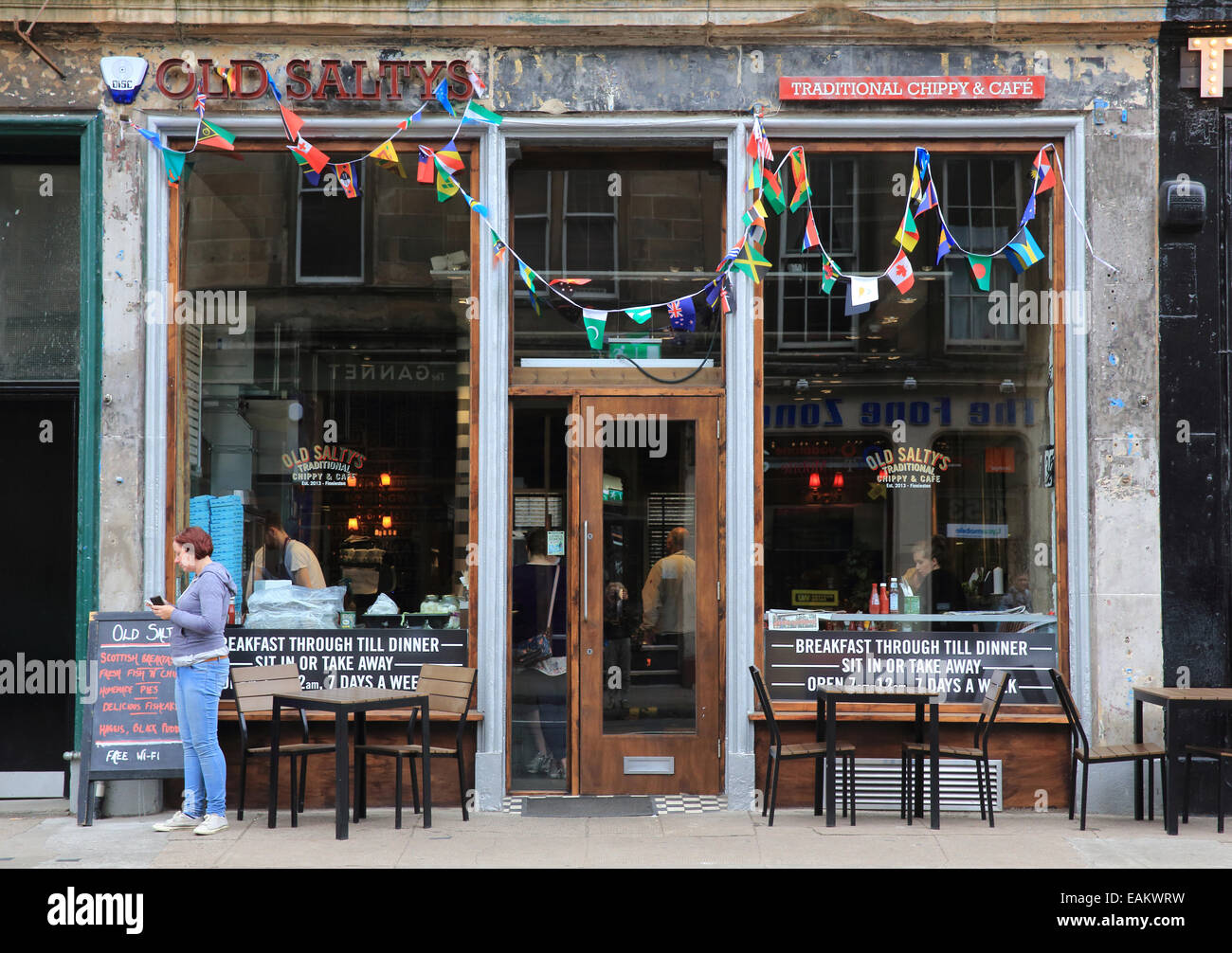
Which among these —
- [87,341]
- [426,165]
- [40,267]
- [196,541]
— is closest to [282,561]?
[196,541]

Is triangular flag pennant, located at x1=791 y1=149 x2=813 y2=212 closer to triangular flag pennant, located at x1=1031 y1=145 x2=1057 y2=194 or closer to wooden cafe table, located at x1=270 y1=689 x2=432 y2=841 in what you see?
triangular flag pennant, located at x1=1031 y1=145 x2=1057 y2=194

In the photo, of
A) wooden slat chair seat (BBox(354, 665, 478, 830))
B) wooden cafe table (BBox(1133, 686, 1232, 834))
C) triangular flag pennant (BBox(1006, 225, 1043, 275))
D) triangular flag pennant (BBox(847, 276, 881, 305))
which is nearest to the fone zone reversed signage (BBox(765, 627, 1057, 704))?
wooden cafe table (BBox(1133, 686, 1232, 834))

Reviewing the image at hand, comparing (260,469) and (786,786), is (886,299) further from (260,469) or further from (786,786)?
(260,469)

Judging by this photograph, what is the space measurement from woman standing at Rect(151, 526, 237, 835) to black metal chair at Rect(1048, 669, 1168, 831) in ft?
17.5

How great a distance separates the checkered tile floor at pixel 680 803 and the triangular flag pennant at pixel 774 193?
4144mm

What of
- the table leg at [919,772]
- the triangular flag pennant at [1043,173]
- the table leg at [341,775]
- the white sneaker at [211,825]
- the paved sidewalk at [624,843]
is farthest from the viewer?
the triangular flag pennant at [1043,173]

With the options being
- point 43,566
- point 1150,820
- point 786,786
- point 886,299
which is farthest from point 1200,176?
point 43,566

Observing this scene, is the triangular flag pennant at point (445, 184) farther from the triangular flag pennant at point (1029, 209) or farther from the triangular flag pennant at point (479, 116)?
the triangular flag pennant at point (1029, 209)

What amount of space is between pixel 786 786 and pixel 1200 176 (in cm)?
508

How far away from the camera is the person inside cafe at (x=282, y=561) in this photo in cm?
889

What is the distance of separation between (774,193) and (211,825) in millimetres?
5576

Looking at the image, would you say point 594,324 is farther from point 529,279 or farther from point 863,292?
point 863,292

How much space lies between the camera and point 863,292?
888 cm

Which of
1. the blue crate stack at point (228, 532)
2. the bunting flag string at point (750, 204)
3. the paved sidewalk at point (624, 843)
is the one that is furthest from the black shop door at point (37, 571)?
the bunting flag string at point (750, 204)
